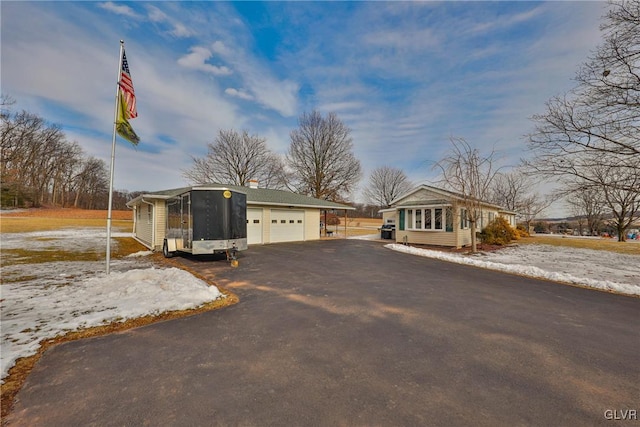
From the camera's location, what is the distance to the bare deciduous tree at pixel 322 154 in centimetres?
2811

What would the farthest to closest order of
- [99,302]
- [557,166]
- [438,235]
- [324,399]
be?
[438,235], [557,166], [99,302], [324,399]

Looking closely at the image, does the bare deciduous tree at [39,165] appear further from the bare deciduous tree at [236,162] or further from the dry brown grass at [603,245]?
the dry brown grass at [603,245]

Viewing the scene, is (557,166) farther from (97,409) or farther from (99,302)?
(99,302)

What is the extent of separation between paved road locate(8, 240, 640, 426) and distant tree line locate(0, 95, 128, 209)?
43622 mm

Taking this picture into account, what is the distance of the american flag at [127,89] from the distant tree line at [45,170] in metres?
38.1

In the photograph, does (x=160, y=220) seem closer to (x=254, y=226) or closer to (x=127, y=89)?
(x=254, y=226)

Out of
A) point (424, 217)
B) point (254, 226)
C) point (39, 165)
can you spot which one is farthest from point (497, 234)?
point (39, 165)

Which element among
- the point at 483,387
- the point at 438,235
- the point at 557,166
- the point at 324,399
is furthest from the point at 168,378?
the point at 438,235

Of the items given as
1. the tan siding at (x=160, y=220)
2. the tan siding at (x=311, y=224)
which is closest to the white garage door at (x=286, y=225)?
the tan siding at (x=311, y=224)

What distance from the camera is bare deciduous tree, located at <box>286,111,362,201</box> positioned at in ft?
92.2

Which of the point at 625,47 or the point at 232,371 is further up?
the point at 625,47

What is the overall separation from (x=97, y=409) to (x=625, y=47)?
48.8ft

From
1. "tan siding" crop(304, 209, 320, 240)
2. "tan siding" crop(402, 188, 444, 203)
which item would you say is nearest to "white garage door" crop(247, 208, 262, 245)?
"tan siding" crop(304, 209, 320, 240)

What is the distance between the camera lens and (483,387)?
2480 mm
